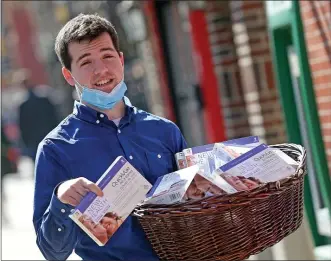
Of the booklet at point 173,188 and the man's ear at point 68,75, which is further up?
the man's ear at point 68,75

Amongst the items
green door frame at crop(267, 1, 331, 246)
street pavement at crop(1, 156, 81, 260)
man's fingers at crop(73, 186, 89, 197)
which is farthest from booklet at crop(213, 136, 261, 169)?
street pavement at crop(1, 156, 81, 260)

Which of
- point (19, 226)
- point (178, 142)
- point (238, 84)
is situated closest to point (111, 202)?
point (178, 142)

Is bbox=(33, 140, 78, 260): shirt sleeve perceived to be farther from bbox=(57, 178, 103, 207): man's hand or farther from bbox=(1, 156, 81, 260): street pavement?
bbox=(1, 156, 81, 260): street pavement

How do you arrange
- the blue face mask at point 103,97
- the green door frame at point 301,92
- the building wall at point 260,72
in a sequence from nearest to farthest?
the blue face mask at point 103,97 < the green door frame at point 301,92 < the building wall at point 260,72

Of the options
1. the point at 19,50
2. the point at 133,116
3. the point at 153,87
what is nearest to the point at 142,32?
the point at 153,87

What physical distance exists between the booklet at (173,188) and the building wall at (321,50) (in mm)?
2617

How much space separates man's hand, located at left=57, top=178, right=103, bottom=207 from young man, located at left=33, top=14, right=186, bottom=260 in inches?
6.3

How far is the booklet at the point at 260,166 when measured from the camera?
2672 millimetres

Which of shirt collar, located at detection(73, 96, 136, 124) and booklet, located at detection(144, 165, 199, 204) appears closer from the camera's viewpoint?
booklet, located at detection(144, 165, 199, 204)

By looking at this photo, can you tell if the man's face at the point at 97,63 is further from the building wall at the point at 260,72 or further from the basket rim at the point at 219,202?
the building wall at the point at 260,72

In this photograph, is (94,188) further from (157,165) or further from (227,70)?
(227,70)

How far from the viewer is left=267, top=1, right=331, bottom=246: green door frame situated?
4.81 meters

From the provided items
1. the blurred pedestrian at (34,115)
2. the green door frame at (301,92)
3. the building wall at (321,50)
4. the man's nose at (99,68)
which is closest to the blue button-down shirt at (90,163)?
the man's nose at (99,68)

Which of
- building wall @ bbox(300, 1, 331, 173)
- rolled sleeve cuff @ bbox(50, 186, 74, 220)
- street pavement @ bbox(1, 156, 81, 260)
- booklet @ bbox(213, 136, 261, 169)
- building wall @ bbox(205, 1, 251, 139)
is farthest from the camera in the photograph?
street pavement @ bbox(1, 156, 81, 260)
